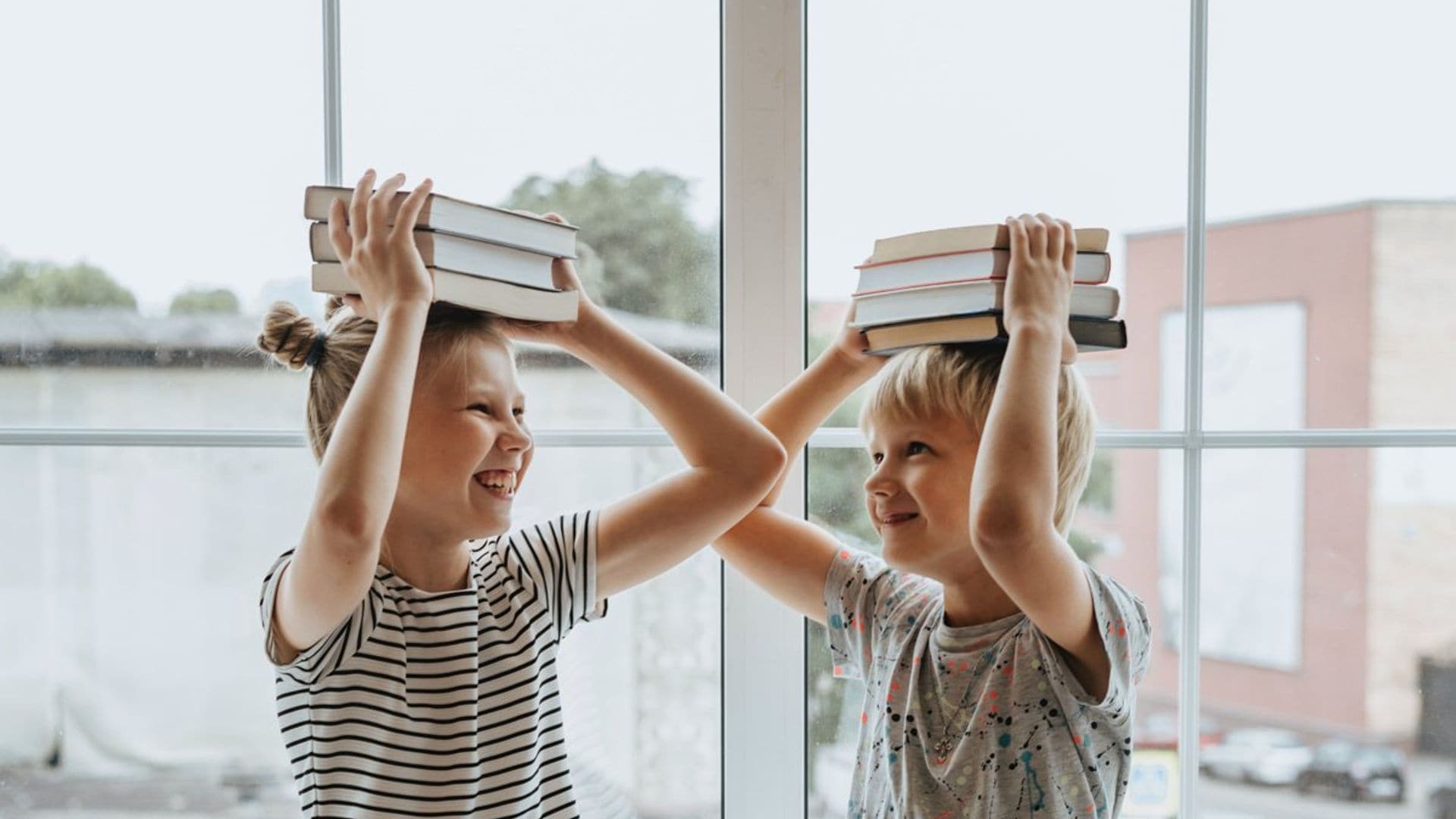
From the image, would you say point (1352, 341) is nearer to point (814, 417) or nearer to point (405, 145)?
point (814, 417)

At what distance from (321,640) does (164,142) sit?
731 mm

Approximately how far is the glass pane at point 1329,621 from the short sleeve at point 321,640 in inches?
39.3

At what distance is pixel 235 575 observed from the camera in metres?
1.40

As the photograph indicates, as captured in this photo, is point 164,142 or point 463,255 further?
point 164,142

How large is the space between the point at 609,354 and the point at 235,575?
1.97 ft

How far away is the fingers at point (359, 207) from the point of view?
39.8 inches

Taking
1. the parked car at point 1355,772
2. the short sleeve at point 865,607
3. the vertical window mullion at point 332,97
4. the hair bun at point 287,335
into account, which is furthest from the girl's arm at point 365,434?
the parked car at point 1355,772

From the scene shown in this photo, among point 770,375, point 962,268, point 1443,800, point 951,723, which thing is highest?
point 962,268

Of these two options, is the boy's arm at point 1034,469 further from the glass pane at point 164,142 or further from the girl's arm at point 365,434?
the glass pane at point 164,142

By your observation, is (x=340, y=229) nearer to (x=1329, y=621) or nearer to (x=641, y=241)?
(x=641, y=241)

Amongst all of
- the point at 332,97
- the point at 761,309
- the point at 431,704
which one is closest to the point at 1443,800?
the point at 761,309

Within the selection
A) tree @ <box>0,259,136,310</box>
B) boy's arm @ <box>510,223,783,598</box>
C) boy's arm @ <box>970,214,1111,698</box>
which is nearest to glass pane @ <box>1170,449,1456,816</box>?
boy's arm @ <box>970,214,1111,698</box>

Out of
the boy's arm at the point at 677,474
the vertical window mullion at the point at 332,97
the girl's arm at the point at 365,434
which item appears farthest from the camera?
the vertical window mullion at the point at 332,97

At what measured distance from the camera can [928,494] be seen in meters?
1.12
